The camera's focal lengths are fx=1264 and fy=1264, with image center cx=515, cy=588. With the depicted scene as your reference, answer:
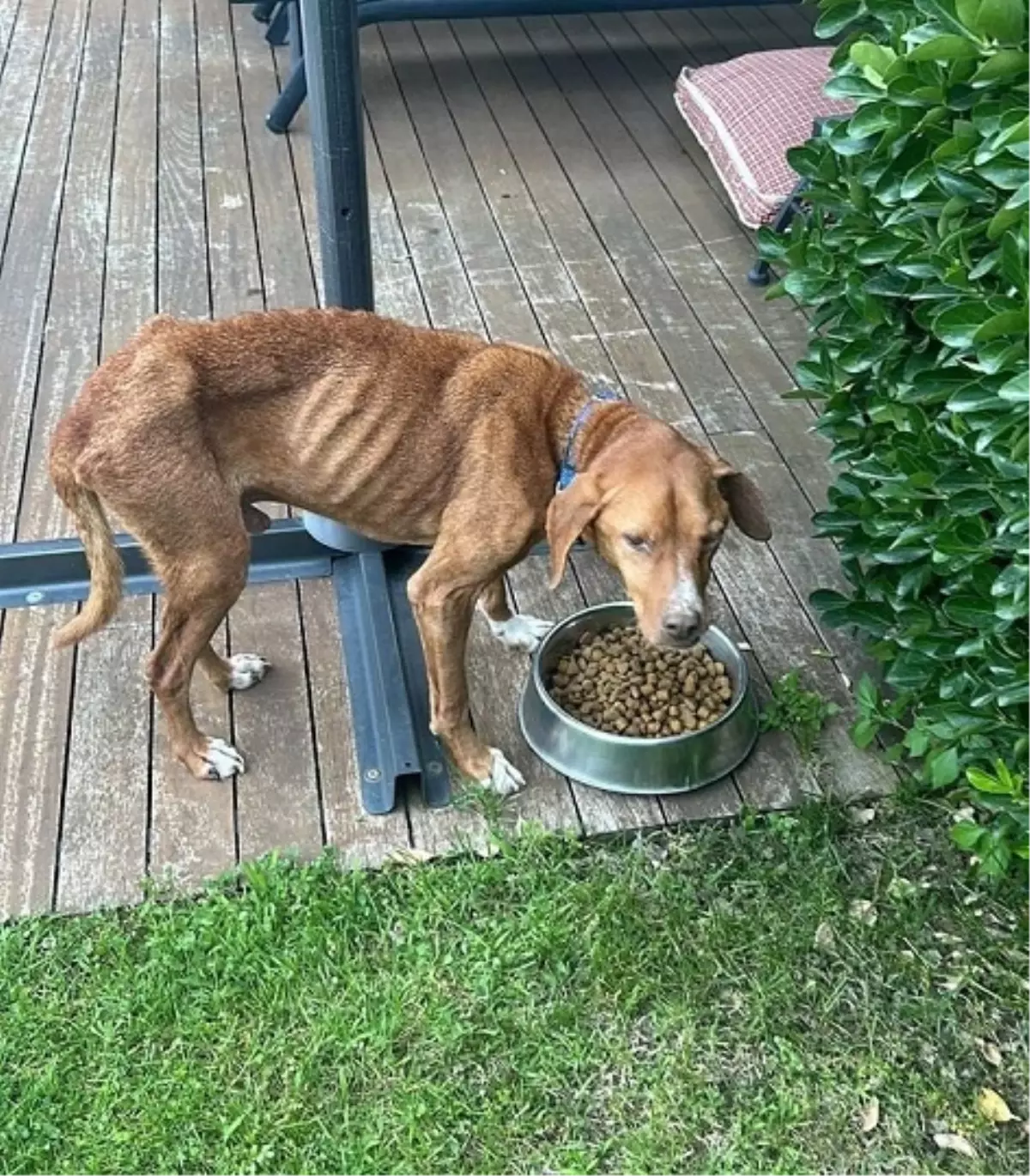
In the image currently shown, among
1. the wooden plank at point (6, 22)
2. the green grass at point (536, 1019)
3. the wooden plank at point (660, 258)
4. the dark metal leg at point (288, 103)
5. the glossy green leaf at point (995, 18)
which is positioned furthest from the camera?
the wooden plank at point (6, 22)

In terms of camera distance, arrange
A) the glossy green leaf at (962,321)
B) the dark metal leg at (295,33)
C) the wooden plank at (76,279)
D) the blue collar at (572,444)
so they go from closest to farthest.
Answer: the glossy green leaf at (962,321), the blue collar at (572,444), the wooden plank at (76,279), the dark metal leg at (295,33)

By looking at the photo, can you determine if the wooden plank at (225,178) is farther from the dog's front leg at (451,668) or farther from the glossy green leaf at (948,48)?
the glossy green leaf at (948,48)

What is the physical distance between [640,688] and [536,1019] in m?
0.87

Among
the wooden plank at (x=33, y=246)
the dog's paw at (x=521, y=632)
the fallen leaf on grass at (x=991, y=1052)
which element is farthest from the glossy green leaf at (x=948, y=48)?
the wooden plank at (x=33, y=246)

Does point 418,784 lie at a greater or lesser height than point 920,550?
lesser

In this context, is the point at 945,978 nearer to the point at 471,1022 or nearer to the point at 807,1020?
the point at 807,1020

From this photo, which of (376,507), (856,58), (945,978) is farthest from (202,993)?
(856,58)

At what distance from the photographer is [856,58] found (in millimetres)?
2383

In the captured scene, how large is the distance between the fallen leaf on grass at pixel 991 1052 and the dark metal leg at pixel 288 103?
182 inches

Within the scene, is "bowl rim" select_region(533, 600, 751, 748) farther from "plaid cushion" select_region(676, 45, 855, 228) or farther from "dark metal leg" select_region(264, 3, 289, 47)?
"dark metal leg" select_region(264, 3, 289, 47)

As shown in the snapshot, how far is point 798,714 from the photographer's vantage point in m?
Result: 3.27

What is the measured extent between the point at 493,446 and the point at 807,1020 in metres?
1.41

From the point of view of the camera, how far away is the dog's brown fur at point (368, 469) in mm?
2623

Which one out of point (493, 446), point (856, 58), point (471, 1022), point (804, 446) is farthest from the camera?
point (804, 446)
